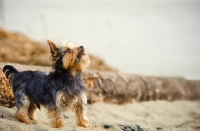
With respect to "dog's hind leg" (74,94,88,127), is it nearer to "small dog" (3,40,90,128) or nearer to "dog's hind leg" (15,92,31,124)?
"small dog" (3,40,90,128)

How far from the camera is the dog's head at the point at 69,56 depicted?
575cm

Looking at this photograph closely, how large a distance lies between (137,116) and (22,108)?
364 cm

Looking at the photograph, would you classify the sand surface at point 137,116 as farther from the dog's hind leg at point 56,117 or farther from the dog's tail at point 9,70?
the dog's tail at point 9,70

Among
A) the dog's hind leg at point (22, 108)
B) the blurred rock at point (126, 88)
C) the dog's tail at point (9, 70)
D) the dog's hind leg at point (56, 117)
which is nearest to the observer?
the dog's hind leg at point (56, 117)

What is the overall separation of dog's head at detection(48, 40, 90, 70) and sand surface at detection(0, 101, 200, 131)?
2.96ft

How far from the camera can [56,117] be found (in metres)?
5.70

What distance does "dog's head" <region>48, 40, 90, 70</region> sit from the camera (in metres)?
5.75

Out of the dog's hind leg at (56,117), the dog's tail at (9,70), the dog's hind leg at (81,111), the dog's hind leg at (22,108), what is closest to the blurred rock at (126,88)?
the dog's tail at (9,70)

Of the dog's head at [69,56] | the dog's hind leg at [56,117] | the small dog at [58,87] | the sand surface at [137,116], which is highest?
the dog's head at [69,56]

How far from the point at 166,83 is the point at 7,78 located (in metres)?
6.09

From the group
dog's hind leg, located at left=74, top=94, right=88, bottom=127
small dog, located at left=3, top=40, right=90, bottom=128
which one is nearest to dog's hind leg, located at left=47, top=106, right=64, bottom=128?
small dog, located at left=3, top=40, right=90, bottom=128

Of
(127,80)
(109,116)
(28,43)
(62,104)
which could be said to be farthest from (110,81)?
(28,43)

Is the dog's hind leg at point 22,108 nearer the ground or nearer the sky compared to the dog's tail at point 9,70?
nearer the ground

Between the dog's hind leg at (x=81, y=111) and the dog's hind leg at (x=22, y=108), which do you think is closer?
the dog's hind leg at (x=22, y=108)
